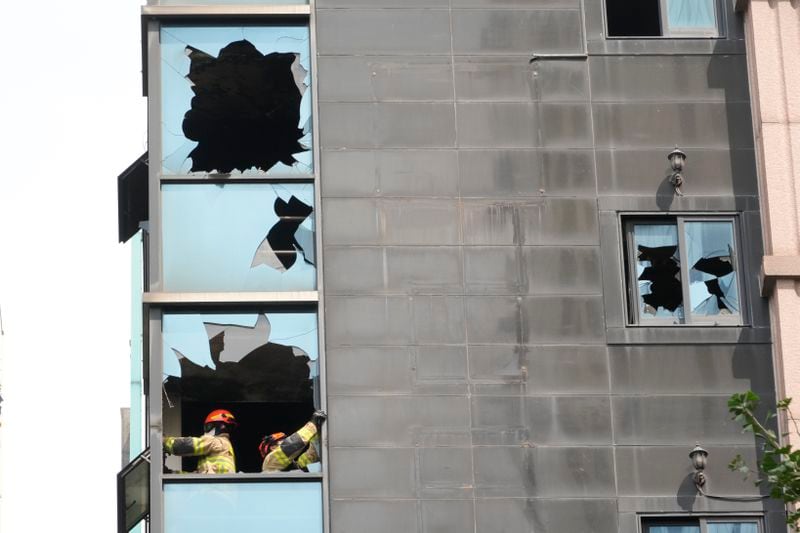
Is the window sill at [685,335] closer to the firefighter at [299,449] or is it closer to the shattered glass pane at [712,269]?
the shattered glass pane at [712,269]

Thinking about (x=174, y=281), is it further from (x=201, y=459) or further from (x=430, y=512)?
(x=430, y=512)

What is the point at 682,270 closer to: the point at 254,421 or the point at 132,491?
the point at 254,421

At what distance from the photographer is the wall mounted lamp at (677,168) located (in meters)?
24.8

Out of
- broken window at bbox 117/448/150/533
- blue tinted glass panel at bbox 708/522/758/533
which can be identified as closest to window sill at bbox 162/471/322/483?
broken window at bbox 117/448/150/533

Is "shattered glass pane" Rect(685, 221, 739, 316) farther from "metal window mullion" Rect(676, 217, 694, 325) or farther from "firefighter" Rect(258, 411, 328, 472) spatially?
"firefighter" Rect(258, 411, 328, 472)

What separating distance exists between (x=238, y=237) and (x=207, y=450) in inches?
116

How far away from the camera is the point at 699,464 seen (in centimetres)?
2352

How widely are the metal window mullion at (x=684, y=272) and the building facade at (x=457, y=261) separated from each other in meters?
0.05

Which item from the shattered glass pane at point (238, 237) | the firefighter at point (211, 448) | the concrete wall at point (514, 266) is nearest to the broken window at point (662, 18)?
the concrete wall at point (514, 266)

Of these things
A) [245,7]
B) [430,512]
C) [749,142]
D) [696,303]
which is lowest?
[430,512]

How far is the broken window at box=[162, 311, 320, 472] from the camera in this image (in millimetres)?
23969

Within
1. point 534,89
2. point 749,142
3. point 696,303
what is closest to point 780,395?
point 696,303

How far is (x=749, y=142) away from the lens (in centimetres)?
2516

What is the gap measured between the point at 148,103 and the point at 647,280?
723 centimetres
